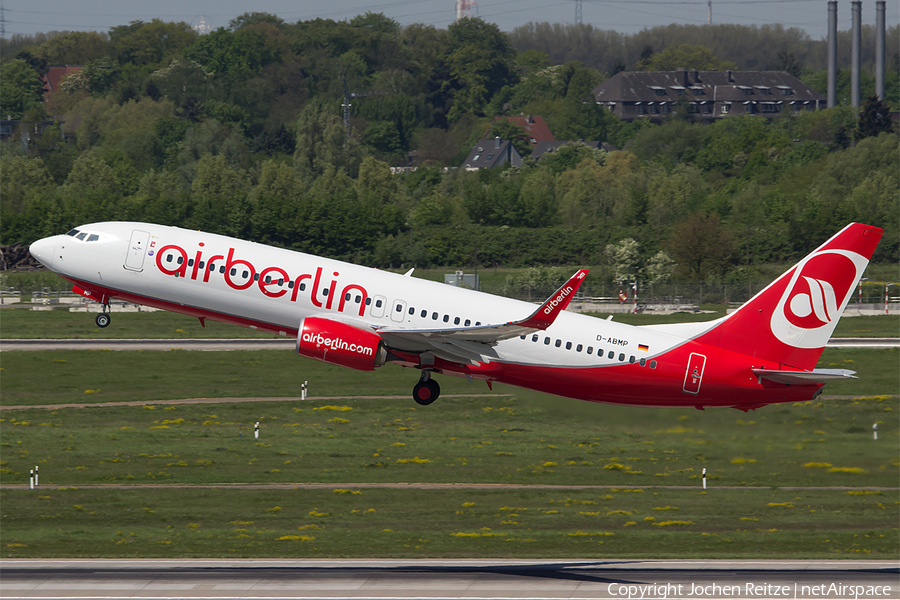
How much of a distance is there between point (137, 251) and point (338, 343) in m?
11.7

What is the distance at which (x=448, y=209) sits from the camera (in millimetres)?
198500

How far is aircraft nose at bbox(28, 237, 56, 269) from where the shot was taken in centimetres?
5897

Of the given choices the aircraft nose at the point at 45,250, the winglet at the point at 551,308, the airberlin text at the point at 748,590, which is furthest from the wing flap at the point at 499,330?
the airberlin text at the point at 748,590

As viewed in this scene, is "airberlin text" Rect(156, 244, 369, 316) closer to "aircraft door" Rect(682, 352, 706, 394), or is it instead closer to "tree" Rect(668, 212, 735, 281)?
"aircraft door" Rect(682, 352, 706, 394)

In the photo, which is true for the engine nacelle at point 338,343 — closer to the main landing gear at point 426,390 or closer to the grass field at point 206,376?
the main landing gear at point 426,390

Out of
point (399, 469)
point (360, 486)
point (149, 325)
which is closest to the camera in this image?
point (360, 486)

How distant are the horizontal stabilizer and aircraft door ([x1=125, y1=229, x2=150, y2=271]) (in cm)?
3127

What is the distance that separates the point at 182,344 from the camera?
133375 mm

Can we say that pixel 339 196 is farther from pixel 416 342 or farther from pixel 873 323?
pixel 416 342

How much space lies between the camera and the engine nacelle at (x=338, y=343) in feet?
175

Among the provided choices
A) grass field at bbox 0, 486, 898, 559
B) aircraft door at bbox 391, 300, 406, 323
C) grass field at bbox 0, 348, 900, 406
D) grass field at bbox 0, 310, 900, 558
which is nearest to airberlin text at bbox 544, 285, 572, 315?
aircraft door at bbox 391, 300, 406, 323

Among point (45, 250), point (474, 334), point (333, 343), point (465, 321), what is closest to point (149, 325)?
point (45, 250)

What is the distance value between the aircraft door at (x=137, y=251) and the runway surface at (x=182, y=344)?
73.6m

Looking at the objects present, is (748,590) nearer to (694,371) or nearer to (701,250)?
(694,371)
